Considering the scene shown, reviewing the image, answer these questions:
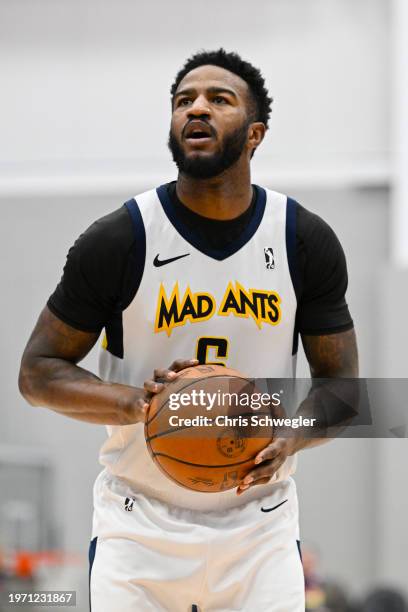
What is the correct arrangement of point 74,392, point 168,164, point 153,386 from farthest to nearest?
point 168,164
point 74,392
point 153,386

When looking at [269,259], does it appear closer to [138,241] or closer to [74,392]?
[138,241]

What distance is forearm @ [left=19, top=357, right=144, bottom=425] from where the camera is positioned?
251cm

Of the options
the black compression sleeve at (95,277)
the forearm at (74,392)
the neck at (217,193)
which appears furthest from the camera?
the neck at (217,193)

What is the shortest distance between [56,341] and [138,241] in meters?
0.33

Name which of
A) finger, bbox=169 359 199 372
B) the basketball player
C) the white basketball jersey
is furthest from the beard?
finger, bbox=169 359 199 372

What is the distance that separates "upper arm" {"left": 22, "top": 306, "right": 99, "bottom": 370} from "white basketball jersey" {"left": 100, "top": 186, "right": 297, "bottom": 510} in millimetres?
109

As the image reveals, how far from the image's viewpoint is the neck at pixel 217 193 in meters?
2.73

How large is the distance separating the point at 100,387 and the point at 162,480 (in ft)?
0.99

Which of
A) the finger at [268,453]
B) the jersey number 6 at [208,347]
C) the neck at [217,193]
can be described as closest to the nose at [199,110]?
the neck at [217,193]

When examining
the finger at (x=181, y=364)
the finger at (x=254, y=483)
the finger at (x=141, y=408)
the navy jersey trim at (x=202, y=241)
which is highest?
the navy jersey trim at (x=202, y=241)

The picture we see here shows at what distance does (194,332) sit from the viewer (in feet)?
8.77

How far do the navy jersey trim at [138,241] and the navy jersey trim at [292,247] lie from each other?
0.38 m

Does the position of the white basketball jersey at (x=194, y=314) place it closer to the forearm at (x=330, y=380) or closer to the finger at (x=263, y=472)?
the forearm at (x=330, y=380)

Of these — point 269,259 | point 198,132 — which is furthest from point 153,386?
point 198,132
